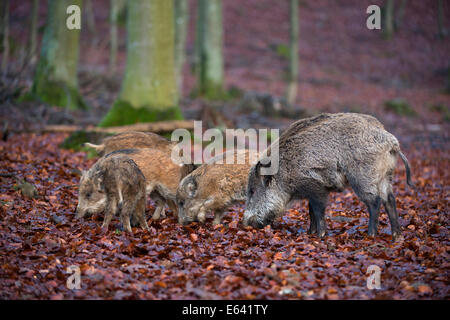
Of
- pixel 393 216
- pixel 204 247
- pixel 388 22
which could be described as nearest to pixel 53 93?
pixel 204 247

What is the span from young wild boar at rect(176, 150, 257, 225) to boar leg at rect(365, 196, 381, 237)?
2.16 m

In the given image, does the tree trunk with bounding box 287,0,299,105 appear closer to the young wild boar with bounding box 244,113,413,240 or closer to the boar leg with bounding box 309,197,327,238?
the young wild boar with bounding box 244,113,413,240

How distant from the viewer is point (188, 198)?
820 centimetres

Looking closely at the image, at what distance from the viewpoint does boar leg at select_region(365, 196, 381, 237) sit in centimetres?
709

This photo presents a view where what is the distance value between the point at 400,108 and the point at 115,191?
19.6m

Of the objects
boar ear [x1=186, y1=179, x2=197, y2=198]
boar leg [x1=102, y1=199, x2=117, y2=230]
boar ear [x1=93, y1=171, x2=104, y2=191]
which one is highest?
boar ear [x1=93, y1=171, x2=104, y2=191]

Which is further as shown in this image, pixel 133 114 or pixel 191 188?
pixel 133 114

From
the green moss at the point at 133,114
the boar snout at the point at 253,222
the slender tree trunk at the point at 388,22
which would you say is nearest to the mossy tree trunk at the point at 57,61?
the green moss at the point at 133,114

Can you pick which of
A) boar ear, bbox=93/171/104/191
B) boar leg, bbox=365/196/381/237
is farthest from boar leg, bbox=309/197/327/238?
boar ear, bbox=93/171/104/191

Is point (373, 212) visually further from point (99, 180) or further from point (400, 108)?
point (400, 108)

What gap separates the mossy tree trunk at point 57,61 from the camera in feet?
58.0

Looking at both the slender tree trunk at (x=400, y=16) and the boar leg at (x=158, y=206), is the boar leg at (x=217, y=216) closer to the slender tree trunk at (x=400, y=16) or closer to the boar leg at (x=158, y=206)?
the boar leg at (x=158, y=206)

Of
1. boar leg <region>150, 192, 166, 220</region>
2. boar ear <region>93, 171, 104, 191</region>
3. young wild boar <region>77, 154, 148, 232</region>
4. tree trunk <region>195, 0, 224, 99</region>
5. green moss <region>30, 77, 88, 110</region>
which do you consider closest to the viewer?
young wild boar <region>77, 154, 148, 232</region>

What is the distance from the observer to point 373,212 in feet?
23.5
